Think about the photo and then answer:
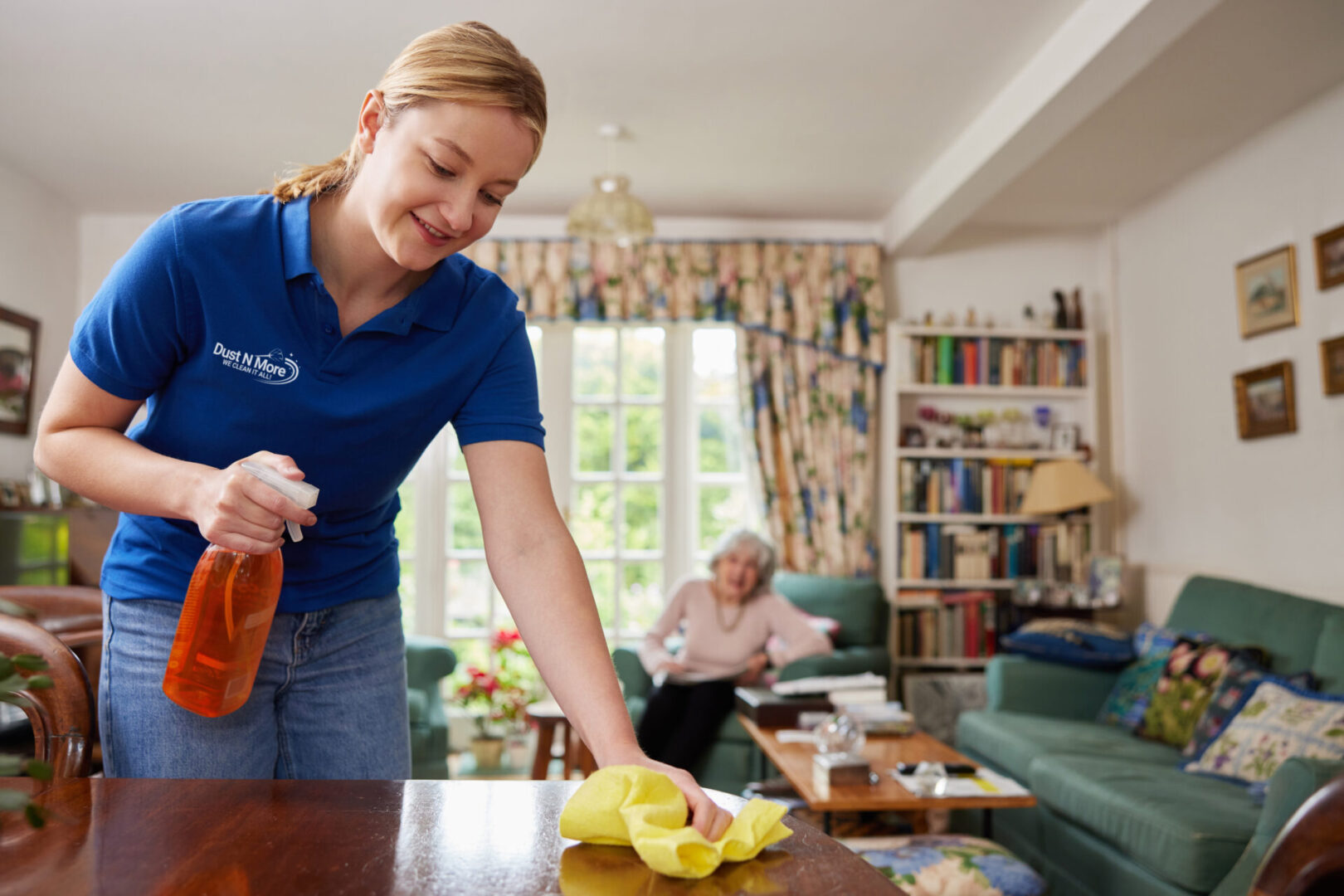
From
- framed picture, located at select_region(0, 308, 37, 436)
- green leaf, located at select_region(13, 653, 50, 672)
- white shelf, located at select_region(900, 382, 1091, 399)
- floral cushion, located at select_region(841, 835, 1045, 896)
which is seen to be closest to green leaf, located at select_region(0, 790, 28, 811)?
green leaf, located at select_region(13, 653, 50, 672)

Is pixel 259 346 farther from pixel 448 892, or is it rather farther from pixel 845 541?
pixel 845 541

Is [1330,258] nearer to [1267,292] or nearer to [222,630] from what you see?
[1267,292]

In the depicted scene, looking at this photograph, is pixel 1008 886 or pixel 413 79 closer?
pixel 413 79

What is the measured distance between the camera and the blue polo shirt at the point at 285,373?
956 millimetres

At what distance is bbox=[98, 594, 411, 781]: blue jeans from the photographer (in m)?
0.96

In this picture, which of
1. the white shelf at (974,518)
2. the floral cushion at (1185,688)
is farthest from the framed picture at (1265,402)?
the white shelf at (974,518)

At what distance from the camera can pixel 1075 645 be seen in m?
3.81

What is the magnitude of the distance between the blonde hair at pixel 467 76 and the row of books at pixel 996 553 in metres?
4.32

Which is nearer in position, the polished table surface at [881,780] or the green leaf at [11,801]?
the green leaf at [11,801]

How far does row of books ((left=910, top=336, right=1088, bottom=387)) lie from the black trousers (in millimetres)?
2026

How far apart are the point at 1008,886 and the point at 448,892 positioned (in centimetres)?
188

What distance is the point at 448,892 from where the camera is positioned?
606mm

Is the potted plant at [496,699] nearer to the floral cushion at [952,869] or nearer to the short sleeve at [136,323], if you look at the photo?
the floral cushion at [952,869]

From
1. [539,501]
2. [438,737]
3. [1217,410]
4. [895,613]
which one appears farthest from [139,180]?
[1217,410]
